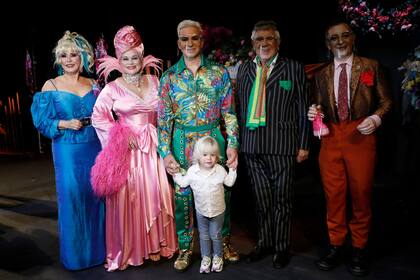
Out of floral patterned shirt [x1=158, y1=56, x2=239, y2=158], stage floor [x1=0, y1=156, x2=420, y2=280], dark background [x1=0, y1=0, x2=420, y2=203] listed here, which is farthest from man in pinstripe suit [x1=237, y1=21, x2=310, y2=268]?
dark background [x1=0, y1=0, x2=420, y2=203]

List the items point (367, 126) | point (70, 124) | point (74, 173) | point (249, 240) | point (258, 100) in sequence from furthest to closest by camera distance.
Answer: point (249, 240) → point (74, 173) → point (70, 124) → point (258, 100) → point (367, 126)

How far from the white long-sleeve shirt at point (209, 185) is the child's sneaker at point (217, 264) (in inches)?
14.5

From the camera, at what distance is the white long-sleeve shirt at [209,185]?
2.70 m

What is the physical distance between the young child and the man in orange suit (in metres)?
0.69

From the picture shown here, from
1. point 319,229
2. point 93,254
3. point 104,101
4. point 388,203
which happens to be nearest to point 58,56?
point 104,101

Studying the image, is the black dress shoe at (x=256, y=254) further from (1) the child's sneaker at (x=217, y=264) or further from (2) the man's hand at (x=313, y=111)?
(2) the man's hand at (x=313, y=111)

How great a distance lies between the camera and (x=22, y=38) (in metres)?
8.94

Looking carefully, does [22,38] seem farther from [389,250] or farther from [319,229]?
[389,250]

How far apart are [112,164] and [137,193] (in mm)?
300

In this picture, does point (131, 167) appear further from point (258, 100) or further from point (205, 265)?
point (258, 100)

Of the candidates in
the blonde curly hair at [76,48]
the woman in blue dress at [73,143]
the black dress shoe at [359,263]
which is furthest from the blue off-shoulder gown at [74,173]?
the black dress shoe at [359,263]

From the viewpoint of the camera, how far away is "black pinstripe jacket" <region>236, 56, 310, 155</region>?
8.93 ft

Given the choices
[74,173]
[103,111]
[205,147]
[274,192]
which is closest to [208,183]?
[205,147]

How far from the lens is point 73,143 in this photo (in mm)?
2926
